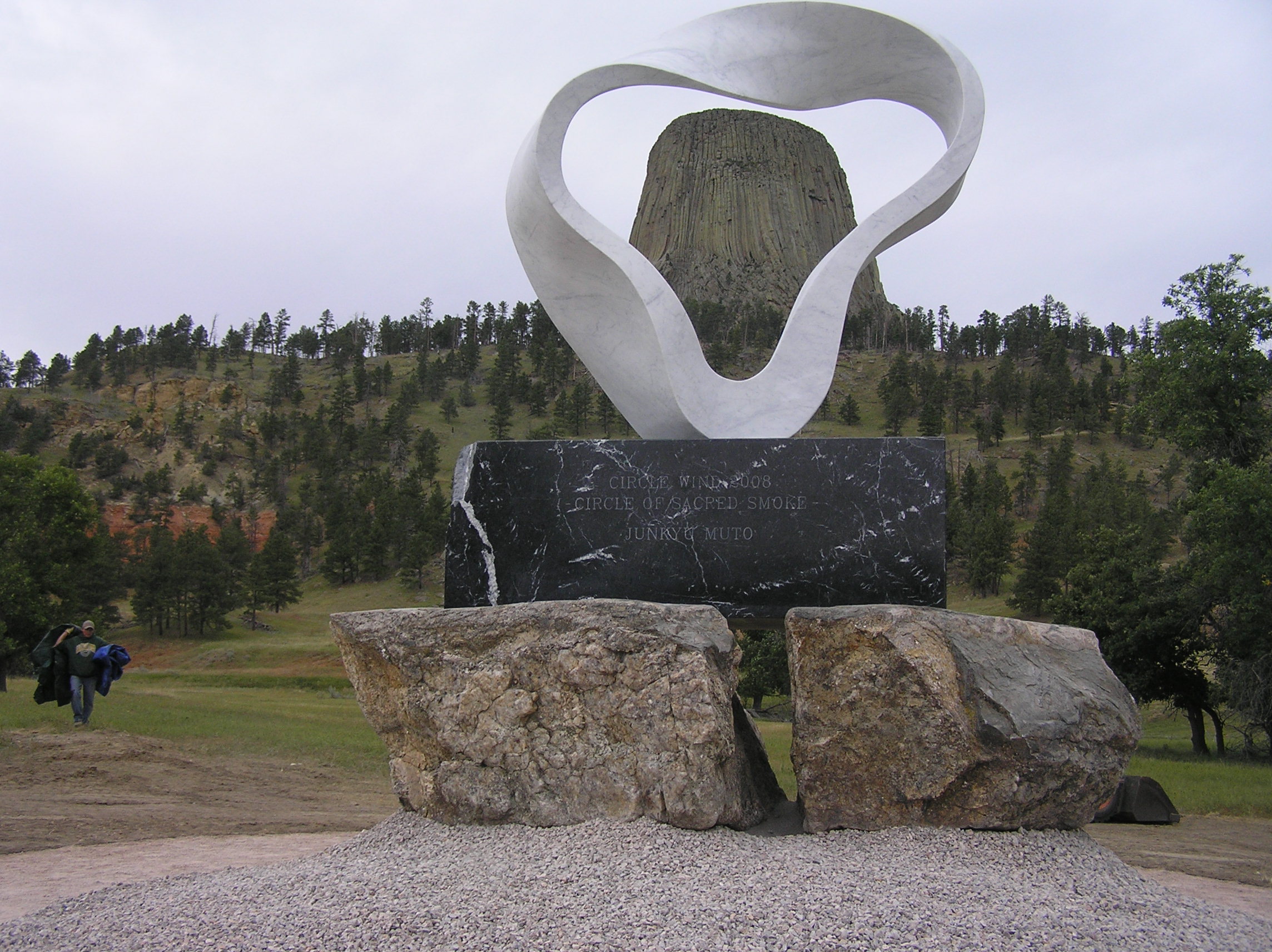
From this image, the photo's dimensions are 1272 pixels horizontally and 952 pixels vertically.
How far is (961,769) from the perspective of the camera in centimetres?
627

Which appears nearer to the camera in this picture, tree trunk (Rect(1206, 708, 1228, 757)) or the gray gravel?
the gray gravel

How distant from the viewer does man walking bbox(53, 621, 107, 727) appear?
1360 centimetres

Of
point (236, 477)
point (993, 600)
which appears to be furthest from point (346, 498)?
point (993, 600)

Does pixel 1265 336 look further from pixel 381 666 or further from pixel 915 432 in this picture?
pixel 915 432

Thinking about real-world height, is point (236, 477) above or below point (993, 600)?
above

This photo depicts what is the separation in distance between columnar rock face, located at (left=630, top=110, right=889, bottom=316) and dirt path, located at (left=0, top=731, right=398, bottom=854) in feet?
372

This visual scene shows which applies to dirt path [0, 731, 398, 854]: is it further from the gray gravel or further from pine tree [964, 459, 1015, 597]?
pine tree [964, 459, 1015, 597]

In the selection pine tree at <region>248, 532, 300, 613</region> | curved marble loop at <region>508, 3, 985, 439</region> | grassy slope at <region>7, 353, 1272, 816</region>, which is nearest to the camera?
curved marble loop at <region>508, 3, 985, 439</region>

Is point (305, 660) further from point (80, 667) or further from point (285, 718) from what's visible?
point (80, 667)

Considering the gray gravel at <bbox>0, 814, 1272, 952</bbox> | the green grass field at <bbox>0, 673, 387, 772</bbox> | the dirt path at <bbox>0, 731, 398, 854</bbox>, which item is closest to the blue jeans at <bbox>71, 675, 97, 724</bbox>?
the green grass field at <bbox>0, 673, 387, 772</bbox>

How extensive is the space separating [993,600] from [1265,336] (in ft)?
106

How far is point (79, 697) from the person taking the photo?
13.8 meters

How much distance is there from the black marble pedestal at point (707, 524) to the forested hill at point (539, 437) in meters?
13.9

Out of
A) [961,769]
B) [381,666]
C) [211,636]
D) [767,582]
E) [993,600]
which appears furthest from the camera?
[993,600]
